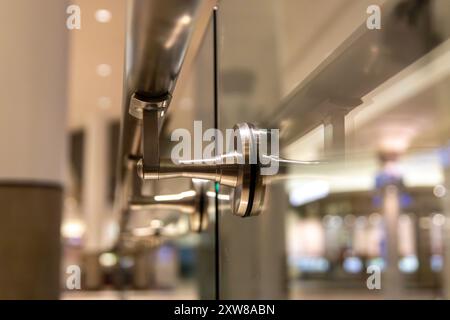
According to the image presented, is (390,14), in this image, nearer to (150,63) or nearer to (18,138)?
(150,63)

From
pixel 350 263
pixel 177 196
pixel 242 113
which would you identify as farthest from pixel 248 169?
pixel 350 263

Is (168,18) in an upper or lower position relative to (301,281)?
upper

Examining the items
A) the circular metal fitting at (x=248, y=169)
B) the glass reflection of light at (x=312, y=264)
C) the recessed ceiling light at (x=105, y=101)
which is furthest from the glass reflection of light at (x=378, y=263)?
the glass reflection of light at (x=312, y=264)

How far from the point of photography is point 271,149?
49 cm

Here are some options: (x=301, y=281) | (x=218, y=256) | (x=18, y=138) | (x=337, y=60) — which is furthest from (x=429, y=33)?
(x=301, y=281)

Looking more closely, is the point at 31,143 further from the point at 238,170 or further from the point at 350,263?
the point at 350,263

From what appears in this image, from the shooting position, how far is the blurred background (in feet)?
1.63

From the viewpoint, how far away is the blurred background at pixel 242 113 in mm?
498

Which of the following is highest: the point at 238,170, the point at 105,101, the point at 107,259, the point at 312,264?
the point at 105,101

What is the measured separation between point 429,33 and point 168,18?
38cm

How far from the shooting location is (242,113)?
123cm

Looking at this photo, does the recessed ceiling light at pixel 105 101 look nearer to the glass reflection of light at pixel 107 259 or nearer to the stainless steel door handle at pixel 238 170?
the glass reflection of light at pixel 107 259

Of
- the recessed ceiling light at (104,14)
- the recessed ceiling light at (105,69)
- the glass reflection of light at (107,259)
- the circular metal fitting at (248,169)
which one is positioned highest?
the recessed ceiling light at (105,69)

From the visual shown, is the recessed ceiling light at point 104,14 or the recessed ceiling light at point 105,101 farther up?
the recessed ceiling light at point 105,101
